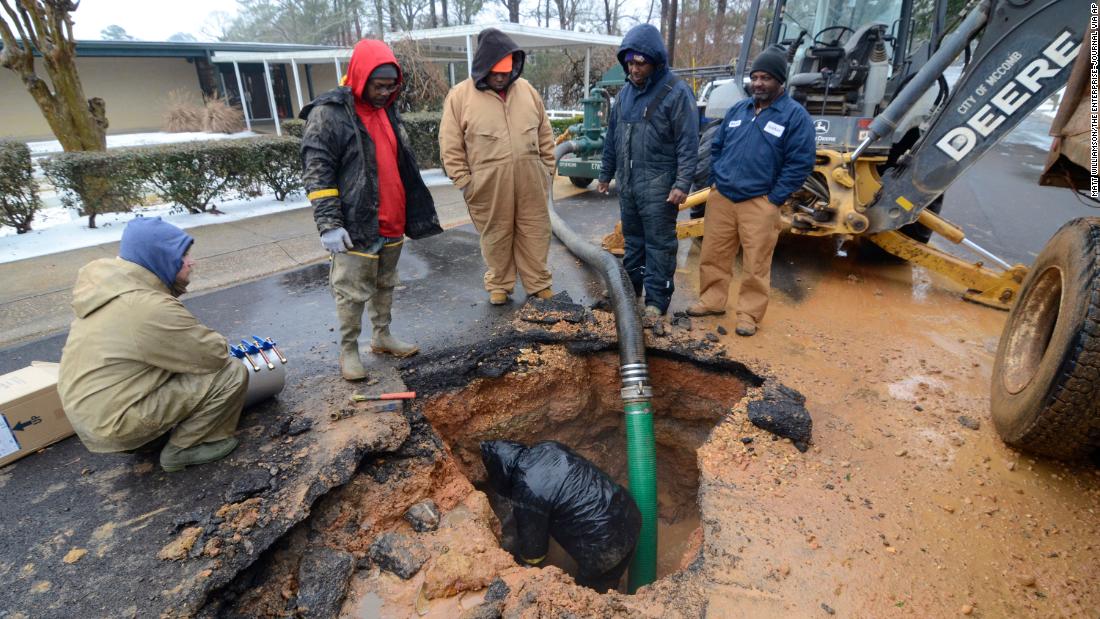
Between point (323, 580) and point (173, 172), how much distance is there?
6.54 metres

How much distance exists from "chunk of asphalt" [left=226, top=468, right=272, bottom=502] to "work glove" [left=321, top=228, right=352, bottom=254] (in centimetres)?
119

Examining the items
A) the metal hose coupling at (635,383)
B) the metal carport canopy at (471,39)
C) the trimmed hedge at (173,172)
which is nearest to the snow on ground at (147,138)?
the metal carport canopy at (471,39)

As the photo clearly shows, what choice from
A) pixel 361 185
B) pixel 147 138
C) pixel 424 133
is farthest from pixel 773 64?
pixel 147 138

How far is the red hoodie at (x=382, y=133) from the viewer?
3.01 meters

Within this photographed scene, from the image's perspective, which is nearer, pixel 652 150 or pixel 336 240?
pixel 336 240

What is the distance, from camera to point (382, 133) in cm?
324

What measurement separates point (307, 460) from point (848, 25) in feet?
20.7

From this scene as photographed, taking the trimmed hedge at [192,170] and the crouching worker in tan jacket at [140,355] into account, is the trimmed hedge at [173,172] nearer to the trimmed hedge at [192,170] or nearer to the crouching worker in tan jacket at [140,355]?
the trimmed hedge at [192,170]

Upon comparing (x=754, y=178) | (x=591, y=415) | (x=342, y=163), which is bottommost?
(x=591, y=415)

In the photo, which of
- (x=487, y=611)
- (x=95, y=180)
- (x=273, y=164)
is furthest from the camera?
(x=273, y=164)

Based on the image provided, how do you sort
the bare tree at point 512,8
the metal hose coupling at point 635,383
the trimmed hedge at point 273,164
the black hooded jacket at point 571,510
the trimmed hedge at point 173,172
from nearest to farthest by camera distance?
the black hooded jacket at point 571,510 < the metal hose coupling at point 635,383 < the trimmed hedge at point 173,172 < the trimmed hedge at point 273,164 < the bare tree at point 512,8

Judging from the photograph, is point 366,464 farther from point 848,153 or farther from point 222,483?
point 848,153

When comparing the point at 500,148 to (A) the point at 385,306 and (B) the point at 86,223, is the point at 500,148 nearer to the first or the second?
(A) the point at 385,306

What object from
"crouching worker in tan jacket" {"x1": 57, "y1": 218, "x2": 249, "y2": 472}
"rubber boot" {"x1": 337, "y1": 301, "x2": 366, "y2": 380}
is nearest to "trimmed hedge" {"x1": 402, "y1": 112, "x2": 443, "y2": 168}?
"rubber boot" {"x1": 337, "y1": 301, "x2": 366, "y2": 380}
